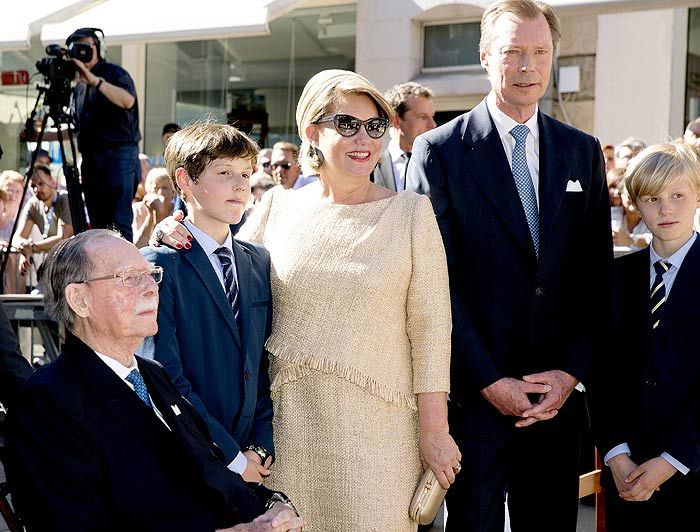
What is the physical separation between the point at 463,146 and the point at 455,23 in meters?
7.90

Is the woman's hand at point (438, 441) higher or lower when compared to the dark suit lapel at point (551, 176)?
lower

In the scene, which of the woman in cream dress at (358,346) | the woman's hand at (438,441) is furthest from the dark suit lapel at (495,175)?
the woman's hand at (438,441)

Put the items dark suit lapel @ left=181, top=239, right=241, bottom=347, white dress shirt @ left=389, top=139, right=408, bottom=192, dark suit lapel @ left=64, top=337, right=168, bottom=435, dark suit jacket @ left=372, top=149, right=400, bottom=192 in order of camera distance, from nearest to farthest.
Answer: dark suit lapel @ left=64, top=337, right=168, bottom=435
dark suit lapel @ left=181, top=239, right=241, bottom=347
dark suit jacket @ left=372, top=149, right=400, bottom=192
white dress shirt @ left=389, top=139, right=408, bottom=192

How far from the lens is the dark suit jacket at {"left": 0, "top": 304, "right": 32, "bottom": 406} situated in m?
3.24

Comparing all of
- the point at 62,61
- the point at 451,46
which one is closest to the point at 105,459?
the point at 62,61

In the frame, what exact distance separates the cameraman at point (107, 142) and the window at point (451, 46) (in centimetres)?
523

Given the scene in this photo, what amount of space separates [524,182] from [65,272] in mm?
1569

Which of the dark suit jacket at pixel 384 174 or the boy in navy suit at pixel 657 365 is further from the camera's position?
Answer: the dark suit jacket at pixel 384 174

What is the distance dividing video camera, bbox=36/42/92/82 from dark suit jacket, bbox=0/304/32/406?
3.10m

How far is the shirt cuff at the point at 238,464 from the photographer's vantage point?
2881mm

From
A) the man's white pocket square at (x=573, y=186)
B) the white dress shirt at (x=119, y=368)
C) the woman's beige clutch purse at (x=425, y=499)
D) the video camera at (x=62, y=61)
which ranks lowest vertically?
the woman's beige clutch purse at (x=425, y=499)

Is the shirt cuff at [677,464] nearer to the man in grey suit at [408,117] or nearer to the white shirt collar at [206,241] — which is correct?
the white shirt collar at [206,241]

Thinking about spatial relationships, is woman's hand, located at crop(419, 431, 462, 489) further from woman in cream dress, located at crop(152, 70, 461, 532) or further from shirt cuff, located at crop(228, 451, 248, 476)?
shirt cuff, located at crop(228, 451, 248, 476)

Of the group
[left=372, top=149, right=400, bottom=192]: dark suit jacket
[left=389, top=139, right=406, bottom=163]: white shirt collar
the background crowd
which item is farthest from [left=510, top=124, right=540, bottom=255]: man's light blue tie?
[left=389, top=139, right=406, bottom=163]: white shirt collar
